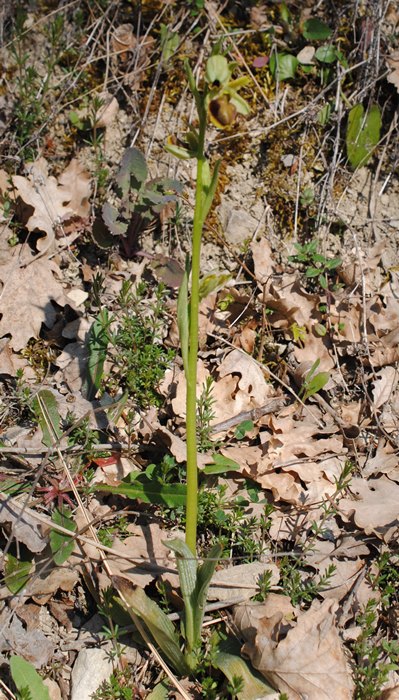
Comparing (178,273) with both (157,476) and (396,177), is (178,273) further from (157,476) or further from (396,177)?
(396,177)

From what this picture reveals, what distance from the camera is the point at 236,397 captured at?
329 centimetres

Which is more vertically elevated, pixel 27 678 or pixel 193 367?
pixel 193 367

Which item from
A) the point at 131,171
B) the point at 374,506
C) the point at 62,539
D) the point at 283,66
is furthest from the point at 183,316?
the point at 283,66

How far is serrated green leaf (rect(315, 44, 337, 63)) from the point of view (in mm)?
4113

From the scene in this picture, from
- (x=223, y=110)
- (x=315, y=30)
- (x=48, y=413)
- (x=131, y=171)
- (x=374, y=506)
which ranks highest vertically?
(x=223, y=110)

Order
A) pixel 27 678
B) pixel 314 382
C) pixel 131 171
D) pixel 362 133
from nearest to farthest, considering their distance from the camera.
A: pixel 27 678 → pixel 314 382 → pixel 131 171 → pixel 362 133

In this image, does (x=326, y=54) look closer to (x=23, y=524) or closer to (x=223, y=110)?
(x=223, y=110)

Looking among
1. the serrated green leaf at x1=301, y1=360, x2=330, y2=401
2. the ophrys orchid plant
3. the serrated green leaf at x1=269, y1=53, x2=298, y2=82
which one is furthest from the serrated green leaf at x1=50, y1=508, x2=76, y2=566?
the serrated green leaf at x1=269, y1=53, x2=298, y2=82

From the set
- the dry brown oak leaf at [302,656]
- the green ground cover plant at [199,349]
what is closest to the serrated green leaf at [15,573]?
the green ground cover plant at [199,349]

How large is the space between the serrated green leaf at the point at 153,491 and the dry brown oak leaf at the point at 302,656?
1.78 ft

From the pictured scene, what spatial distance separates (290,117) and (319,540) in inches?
98.8

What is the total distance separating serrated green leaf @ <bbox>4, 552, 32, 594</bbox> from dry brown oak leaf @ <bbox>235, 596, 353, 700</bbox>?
2.87ft

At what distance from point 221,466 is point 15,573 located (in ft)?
3.05

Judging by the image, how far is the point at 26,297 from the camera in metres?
3.51
